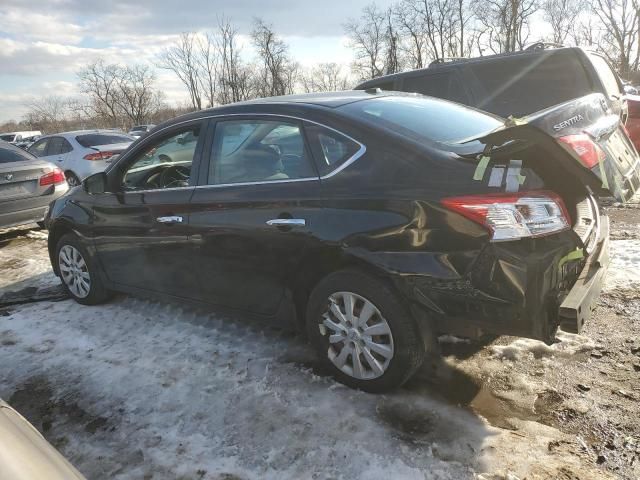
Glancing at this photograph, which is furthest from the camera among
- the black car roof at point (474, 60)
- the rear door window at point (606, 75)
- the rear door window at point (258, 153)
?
the black car roof at point (474, 60)

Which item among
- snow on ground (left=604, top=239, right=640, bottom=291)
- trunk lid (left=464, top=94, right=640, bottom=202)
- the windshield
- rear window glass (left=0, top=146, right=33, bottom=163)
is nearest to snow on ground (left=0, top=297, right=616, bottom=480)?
trunk lid (left=464, top=94, right=640, bottom=202)

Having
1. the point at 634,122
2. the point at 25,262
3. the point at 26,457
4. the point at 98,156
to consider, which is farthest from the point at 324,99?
the point at 98,156

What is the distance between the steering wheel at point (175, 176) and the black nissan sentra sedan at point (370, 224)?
2 centimetres

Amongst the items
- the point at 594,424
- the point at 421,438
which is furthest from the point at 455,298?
the point at 594,424

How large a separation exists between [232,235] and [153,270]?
1.01 meters

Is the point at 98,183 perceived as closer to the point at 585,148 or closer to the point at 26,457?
the point at 26,457

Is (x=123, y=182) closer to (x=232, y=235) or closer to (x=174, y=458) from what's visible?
(x=232, y=235)

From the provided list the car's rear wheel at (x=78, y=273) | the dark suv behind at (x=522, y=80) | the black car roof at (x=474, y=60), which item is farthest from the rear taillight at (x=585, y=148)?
the black car roof at (x=474, y=60)

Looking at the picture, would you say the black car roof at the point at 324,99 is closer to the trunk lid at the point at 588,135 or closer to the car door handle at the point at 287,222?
the car door handle at the point at 287,222

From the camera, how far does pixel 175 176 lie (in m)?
3.91

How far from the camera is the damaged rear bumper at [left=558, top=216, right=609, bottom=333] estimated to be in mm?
2416

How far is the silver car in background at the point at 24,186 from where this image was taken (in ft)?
23.3

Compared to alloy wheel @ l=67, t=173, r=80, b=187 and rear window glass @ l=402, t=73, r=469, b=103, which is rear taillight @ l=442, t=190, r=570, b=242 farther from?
alloy wheel @ l=67, t=173, r=80, b=187

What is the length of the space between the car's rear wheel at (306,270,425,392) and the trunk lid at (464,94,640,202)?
3.23 ft
